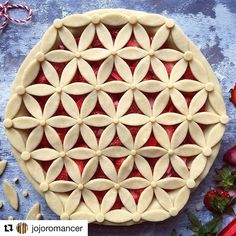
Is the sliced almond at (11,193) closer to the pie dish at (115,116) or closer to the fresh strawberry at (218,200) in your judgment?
the pie dish at (115,116)

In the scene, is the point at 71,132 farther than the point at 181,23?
No

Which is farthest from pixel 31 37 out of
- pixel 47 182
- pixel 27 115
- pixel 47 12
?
pixel 47 182

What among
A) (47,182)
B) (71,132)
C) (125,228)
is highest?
(71,132)

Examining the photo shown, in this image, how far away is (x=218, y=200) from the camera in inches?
72.1

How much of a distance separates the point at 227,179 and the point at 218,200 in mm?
53

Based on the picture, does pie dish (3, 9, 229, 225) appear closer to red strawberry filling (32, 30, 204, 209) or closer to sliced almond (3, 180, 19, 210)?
red strawberry filling (32, 30, 204, 209)

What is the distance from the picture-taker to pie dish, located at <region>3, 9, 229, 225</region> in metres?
1.75

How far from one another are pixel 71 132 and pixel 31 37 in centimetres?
27

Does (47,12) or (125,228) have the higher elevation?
(47,12)

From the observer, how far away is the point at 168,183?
178cm

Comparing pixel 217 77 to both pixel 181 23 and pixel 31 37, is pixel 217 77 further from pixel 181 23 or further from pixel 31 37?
pixel 31 37

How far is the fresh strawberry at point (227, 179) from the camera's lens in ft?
6.02

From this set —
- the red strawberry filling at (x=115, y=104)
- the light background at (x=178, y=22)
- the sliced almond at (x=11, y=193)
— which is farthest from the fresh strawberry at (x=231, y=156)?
the sliced almond at (x=11, y=193)

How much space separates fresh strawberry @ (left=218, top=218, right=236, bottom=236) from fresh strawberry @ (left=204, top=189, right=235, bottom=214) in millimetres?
35
